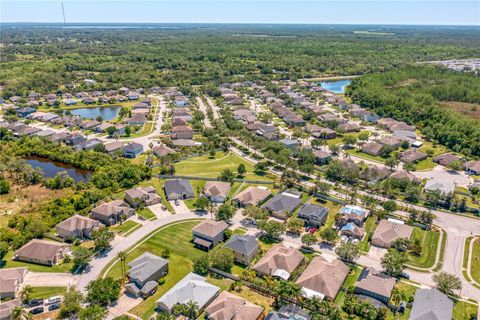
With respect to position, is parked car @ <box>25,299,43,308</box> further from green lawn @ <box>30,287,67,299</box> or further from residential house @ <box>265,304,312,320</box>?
residential house @ <box>265,304,312,320</box>

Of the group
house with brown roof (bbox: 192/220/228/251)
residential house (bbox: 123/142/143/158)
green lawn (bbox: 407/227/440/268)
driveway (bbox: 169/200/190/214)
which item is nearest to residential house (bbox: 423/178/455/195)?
green lawn (bbox: 407/227/440/268)

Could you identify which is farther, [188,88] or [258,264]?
[188,88]

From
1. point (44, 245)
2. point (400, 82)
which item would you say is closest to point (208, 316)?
point (44, 245)

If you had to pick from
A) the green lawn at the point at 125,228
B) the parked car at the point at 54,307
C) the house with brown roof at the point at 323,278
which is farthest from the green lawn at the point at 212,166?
the parked car at the point at 54,307

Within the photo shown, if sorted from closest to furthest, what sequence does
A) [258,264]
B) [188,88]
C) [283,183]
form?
[258,264]
[283,183]
[188,88]

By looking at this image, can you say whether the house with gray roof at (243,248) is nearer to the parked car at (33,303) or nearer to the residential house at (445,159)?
the parked car at (33,303)

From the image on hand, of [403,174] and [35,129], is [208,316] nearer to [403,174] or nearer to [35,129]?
[403,174]
